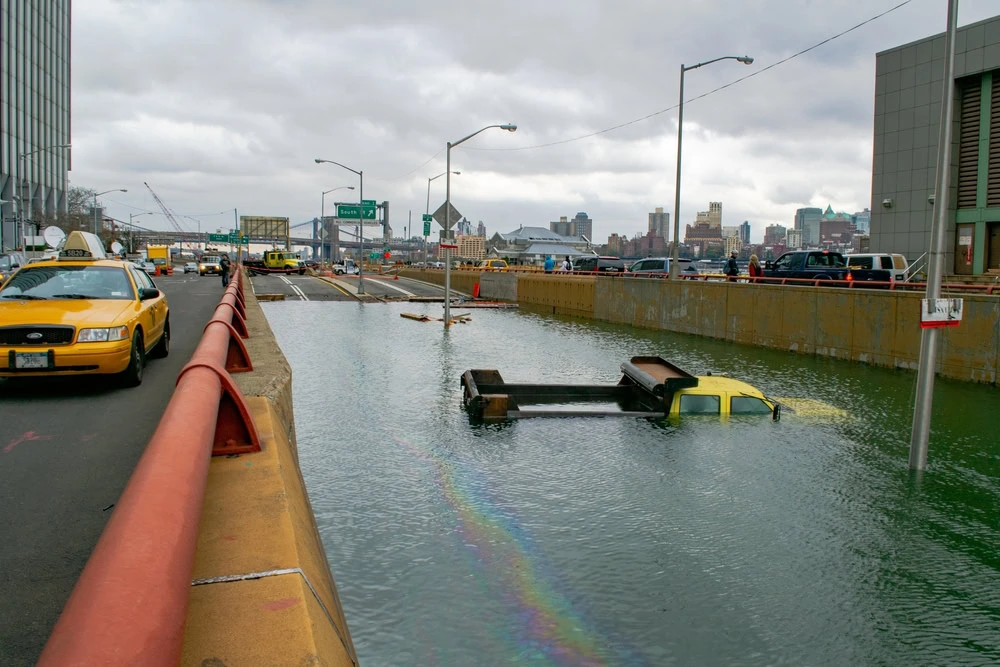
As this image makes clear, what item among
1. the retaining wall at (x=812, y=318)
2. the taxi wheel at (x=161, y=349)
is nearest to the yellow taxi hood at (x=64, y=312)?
the taxi wheel at (x=161, y=349)

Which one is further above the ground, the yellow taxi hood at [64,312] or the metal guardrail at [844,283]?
the metal guardrail at [844,283]

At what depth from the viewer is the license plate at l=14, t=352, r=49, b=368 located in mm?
9836

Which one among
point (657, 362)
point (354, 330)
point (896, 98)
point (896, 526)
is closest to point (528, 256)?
point (896, 98)

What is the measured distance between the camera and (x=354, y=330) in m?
29.4

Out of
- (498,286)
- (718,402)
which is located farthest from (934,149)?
(718,402)

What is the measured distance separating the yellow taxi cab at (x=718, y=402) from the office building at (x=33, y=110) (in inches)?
2614

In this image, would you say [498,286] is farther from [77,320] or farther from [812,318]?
[77,320]

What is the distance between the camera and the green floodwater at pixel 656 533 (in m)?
6.17

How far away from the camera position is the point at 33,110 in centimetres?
8238

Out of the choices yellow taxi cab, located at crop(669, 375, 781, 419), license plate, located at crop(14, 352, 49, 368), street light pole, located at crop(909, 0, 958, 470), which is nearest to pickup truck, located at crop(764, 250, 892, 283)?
yellow taxi cab, located at crop(669, 375, 781, 419)

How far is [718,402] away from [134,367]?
9.56 meters

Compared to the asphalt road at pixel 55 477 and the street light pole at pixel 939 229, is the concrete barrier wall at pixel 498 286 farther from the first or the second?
the street light pole at pixel 939 229

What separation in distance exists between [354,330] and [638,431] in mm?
17742

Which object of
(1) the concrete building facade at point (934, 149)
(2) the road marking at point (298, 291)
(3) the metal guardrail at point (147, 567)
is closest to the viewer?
(3) the metal guardrail at point (147, 567)
